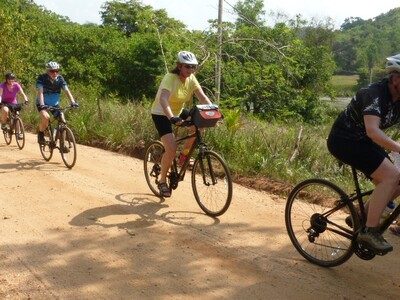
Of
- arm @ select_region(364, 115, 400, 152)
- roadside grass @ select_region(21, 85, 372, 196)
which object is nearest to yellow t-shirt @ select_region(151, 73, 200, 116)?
roadside grass @ select_region(21, 85, 372, 196)

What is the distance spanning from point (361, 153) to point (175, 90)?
2748 mm

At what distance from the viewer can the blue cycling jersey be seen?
876cm

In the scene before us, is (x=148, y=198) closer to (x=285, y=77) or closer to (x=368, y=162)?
(x=368, y=162)

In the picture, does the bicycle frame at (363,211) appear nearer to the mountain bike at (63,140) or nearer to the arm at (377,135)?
the arm at (377,135)

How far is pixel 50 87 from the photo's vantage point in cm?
884

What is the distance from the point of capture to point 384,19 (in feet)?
392

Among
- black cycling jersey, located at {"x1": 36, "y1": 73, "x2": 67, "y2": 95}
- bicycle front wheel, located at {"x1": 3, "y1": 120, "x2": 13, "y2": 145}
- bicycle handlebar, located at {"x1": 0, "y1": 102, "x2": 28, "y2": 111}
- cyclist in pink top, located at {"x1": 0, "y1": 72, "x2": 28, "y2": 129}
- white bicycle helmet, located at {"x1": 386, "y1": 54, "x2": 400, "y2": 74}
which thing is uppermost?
white bicycle helmet, located at {"x1": 386, "y1": 54, "x2": 400, "y2": 74}

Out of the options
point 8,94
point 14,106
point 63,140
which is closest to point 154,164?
point 63,140

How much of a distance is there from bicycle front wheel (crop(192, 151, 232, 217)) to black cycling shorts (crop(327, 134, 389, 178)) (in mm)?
1758

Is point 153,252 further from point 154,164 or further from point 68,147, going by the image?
point 68,147

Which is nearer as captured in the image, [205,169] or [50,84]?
[205,169]

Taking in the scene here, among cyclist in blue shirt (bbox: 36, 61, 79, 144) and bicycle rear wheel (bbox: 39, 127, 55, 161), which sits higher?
cyclist in blue shirt (bbox: 36, 61, 79, 144)

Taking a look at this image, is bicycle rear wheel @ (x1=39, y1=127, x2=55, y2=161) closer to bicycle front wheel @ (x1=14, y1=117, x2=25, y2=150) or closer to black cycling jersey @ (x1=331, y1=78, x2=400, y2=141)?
bicycle front wheel @ (x1=14, y1=117, x2=25, y2=150)

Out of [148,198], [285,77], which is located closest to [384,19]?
[285,77]
